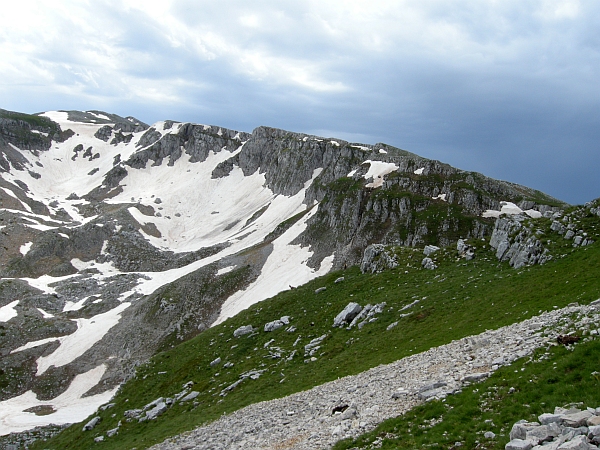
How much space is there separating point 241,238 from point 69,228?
60884mm

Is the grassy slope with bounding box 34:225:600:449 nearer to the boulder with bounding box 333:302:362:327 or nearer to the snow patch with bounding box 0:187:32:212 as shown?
the boulder with bounding box 333:302:362:327

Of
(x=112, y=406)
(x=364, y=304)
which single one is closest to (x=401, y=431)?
(x=364, y=304)

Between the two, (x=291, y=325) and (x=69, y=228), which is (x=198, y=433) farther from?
(x=69, y=228)

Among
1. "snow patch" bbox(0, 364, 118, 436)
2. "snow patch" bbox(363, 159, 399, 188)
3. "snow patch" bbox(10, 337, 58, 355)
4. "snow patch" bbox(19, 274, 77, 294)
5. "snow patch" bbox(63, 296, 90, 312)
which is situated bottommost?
"snow patch" bbox(0, 364, 118, 436)

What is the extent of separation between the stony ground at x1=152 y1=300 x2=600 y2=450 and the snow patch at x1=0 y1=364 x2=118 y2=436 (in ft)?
149

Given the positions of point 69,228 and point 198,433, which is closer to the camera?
point 198,433

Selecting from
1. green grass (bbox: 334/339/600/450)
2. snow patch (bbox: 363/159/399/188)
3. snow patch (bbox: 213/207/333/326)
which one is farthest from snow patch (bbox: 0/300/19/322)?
green grass (bbox: 334/339/600/450)

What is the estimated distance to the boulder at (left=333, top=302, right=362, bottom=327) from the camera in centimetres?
4156

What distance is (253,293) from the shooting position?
89.0m

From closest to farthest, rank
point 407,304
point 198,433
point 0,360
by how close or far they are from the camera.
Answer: point 198,433, point 407,304, point 0,360

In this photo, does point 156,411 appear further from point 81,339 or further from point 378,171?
point 378,171

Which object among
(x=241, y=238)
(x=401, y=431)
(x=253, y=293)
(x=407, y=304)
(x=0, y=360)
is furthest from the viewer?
(x=241, y=238)

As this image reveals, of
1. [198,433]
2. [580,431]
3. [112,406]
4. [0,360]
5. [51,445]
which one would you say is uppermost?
[580,431]

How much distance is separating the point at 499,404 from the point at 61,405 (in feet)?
245
